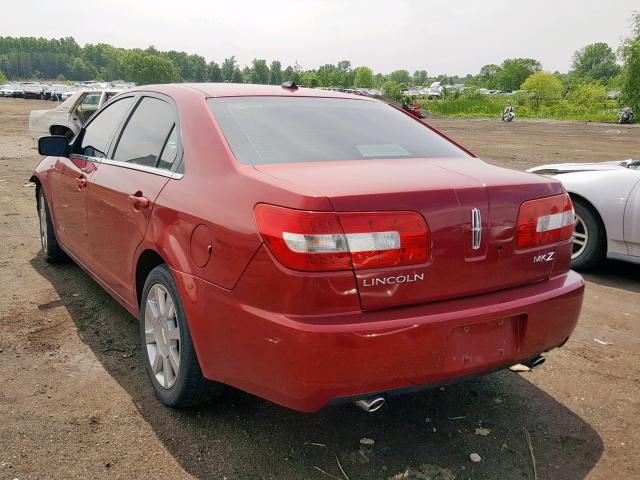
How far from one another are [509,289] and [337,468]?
1.03 m

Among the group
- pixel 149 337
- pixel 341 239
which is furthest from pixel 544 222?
pixel 149 337

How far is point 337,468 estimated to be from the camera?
2.46 metres

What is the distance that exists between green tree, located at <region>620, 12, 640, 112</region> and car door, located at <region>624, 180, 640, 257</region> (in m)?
40.5

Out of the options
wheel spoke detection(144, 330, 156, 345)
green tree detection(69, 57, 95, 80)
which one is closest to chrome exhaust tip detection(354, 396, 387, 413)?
wheel spoke detection(144, 330, 156, 345)

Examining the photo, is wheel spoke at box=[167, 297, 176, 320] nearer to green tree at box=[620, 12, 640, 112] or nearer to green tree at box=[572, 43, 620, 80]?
green tree at box=[620, 12, 640, 112]

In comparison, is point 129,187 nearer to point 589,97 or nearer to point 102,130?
point 102,130

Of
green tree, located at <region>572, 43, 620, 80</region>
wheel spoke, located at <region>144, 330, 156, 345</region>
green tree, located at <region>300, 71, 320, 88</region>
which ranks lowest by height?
wheel spoke, located at <region>144, 330, 156, 345</region>

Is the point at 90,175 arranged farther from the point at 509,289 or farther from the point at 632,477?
the point at 632,477

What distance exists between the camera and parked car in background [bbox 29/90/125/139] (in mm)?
12273

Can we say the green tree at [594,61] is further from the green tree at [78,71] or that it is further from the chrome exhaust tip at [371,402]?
the chrome exhaust tip at [371,402]

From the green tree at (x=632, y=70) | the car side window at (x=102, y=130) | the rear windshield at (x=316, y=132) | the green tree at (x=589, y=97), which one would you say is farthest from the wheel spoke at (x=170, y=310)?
the green tree at (x=589, y=97)

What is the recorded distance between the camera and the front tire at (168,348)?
268cm

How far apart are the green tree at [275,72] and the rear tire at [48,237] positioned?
563 feet

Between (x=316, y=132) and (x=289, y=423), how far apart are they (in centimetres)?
142
